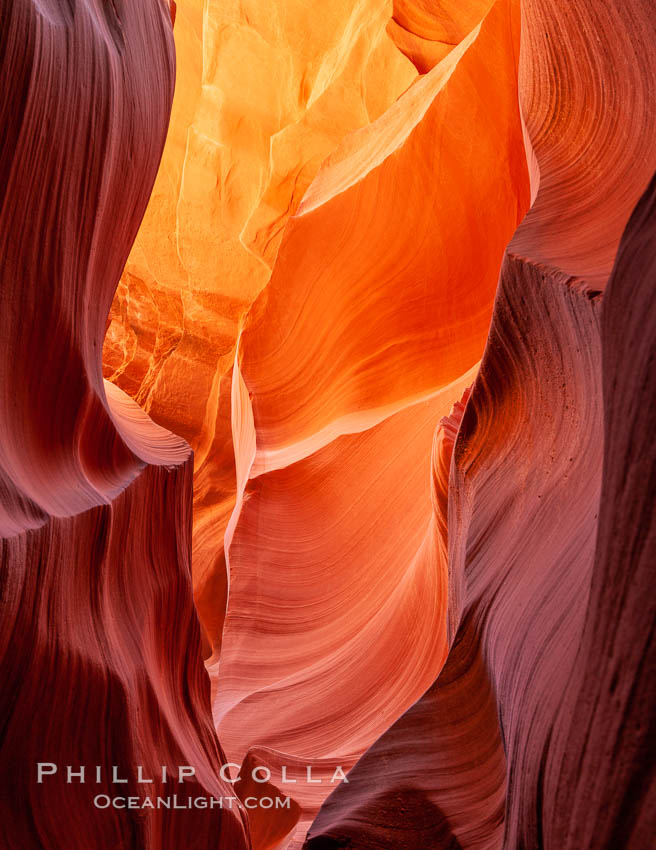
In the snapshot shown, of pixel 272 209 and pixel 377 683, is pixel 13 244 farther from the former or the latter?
pixel 272 209

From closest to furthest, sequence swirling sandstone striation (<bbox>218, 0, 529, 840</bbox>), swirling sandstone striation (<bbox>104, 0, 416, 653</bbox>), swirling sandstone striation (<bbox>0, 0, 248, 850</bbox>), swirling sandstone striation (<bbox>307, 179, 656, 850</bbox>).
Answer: swirling sandstone striation (<bbox>307, 179, 656, 850</bbox>), swirling sandstone striation (<bbox>0, 0, 248, 850</bbox>), swirling sandstone striation (<bbox>218, 0, 529, 840</bbox>), swirling sandstone striation (<bbox>104, 0, 416, 653</bbox>)

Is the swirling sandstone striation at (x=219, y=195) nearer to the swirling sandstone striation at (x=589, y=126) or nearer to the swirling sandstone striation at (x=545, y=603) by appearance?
the swirling sandstone striation at (x=589, y=126)

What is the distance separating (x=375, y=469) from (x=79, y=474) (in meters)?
1.68

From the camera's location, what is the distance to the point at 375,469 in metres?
3.41

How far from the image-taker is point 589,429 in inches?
55.6

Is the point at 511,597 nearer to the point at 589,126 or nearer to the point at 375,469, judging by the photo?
the point at 589,126

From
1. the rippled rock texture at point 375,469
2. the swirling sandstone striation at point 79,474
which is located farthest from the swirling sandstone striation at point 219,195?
the swirling sandstone striation at point 79,474

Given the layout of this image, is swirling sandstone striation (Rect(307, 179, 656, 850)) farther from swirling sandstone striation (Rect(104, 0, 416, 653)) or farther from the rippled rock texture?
swirling sandstone striation (Rect(104, 0, 416, 653))

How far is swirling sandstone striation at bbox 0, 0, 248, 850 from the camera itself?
163 cm

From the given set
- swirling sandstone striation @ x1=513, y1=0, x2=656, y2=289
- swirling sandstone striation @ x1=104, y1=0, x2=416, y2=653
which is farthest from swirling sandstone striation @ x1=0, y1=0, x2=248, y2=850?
swirling sandstone striation @ x1=104, y1=0, x2=416, y2=653

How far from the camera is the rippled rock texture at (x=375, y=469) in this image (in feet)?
3.69

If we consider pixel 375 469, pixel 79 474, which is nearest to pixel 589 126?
pixel 79 474

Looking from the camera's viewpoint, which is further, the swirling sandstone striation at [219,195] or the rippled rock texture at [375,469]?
the swirling sandstone striation at [219,195]

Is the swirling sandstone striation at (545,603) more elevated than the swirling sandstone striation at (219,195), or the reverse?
the swirling sandstone striation at (219,195)
